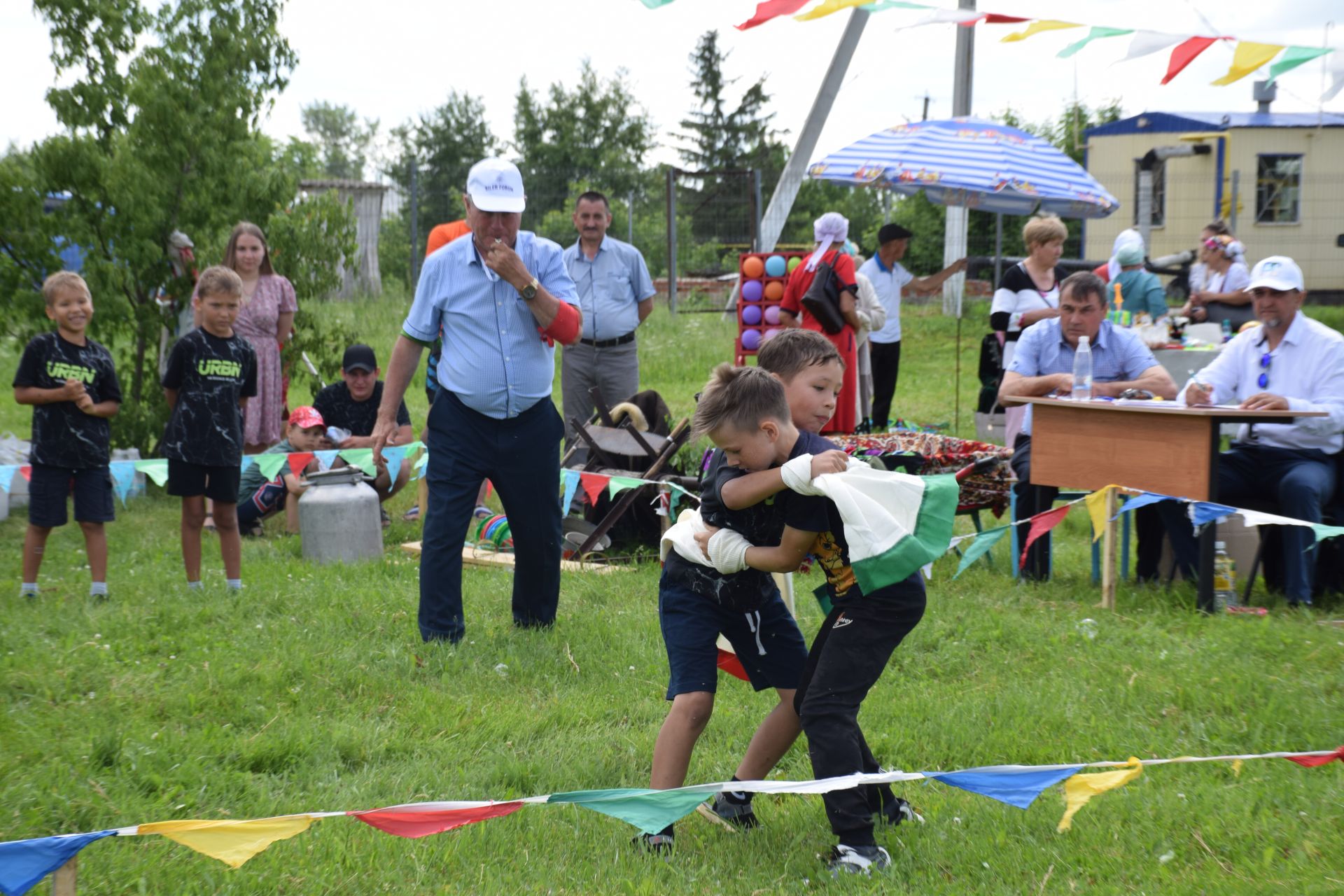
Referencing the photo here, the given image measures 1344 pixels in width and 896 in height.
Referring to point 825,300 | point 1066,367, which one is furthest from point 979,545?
point 825,300

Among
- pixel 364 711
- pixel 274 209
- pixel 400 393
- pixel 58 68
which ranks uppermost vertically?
pixel 58 68

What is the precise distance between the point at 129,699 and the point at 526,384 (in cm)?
213

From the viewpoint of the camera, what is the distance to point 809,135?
17.4 metres

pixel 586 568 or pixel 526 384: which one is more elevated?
pixel 526 384

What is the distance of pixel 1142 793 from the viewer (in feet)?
13.2

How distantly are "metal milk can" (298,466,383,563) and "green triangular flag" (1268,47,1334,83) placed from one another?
5.59 m

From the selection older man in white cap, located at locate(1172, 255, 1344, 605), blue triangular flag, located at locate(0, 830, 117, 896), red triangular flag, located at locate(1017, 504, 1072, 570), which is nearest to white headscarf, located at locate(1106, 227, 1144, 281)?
older man in white cap, located at locate(1172, 255, 1344, 605)

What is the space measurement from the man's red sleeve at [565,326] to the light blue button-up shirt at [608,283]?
3408mm

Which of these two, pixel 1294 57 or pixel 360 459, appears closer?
pixel 1294 57

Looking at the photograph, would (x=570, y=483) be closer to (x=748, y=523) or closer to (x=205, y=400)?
(x=205, y=400)

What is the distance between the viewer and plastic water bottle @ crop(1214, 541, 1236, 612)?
20.6 feet

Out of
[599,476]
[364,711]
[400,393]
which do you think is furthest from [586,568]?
[364,711]

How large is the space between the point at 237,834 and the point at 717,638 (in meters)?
1.51

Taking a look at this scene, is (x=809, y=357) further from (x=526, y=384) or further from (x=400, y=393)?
(x=400, y=393)
